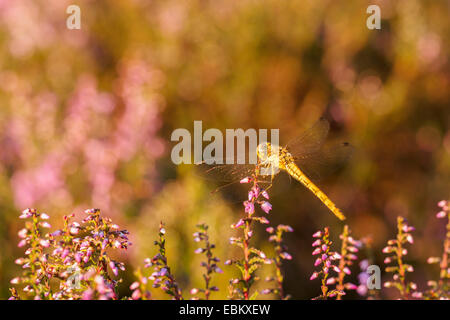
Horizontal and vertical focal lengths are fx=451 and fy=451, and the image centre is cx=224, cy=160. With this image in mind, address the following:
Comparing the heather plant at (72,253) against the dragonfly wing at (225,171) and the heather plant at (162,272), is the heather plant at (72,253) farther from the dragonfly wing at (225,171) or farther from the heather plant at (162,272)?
the dragonfly wing at (225,171)

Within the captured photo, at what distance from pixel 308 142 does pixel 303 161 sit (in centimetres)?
16

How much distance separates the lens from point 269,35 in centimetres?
434

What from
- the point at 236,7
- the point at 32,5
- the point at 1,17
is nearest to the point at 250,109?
the point at 236,7

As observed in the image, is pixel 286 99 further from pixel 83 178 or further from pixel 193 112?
pixel 83 178

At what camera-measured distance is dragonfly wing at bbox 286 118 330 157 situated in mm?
2135

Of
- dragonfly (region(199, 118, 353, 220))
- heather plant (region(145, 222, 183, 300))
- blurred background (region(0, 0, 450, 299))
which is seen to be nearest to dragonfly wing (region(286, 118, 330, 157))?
dragonfly (region(199, 118, 353, 220))

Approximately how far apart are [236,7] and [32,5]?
8.28 ft

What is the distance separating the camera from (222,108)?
167 inches

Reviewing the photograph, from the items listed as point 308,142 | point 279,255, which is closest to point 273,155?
point 308,142

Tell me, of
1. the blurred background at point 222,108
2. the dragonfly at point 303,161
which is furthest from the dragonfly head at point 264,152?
the blurred background at point 222,108

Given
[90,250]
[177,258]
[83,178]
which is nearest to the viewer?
[90,250]

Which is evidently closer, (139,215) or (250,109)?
(139,215)

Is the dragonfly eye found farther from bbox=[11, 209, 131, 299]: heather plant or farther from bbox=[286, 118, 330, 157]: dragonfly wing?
bbox=[11, 209, 131, 299]: heather plant
